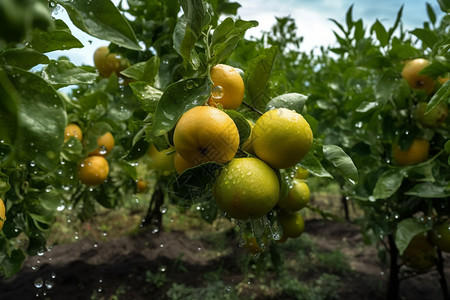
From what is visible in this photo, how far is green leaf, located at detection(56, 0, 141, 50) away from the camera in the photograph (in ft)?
1.23

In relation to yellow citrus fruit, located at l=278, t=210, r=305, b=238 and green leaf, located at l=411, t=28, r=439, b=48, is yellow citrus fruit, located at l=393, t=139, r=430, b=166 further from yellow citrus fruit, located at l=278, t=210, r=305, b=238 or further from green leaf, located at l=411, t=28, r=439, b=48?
yellow citrus fruit, located at l=278, t=210, r=305, b=238

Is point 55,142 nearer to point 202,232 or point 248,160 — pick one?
point 248,160

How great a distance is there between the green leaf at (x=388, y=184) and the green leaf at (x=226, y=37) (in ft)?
3.27

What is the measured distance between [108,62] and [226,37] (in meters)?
0.95

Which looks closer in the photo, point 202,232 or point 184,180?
point 184,180

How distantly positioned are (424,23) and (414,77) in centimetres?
86

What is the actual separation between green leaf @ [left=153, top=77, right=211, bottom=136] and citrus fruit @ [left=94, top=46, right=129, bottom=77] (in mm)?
A: 945

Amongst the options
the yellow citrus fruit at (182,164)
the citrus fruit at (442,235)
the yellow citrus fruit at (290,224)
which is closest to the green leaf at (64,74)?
the yellow citrus fruit at (182,164)

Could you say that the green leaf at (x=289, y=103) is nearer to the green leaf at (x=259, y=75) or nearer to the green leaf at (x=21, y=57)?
the green leaf at (x=259, y=75)

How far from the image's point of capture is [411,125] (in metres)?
1.55

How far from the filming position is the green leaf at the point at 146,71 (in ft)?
2.56

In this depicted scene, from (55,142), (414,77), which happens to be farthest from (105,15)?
(414,77)

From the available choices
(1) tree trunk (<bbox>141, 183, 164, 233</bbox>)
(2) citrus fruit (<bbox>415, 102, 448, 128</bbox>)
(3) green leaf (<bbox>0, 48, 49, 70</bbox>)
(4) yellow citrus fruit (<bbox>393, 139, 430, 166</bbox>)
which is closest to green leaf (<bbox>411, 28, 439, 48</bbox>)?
(2) citrus fruit (<bbox>415, 102, 448, 128</bbox>)

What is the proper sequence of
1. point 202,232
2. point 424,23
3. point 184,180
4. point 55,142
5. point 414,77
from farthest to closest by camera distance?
1. point 202,232
2. point 424,23
3. point 414,77
4. point 184,180
5. point 55,142
